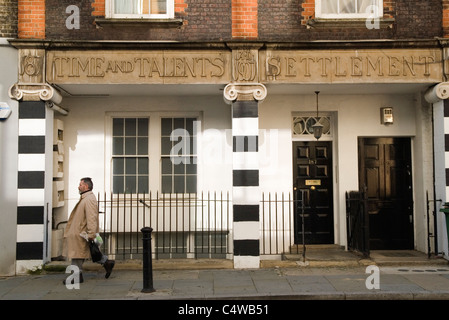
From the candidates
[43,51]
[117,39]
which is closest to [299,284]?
[117,39]

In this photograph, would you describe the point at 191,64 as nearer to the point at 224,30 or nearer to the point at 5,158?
the point at 224,30

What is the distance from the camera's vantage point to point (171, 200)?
10789mm

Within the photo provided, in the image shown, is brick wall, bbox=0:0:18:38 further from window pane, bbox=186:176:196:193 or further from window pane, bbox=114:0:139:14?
window pane, bbox=186:176:196:193

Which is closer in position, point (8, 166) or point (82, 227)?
point (82, 227)

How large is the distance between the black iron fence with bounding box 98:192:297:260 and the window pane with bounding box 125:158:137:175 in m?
0.56

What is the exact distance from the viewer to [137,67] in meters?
9.58

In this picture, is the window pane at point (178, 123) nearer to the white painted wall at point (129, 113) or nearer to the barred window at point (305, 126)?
the white painted wall at point (129, 113)

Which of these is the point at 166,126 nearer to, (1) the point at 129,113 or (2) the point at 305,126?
(1) the point at 129,113

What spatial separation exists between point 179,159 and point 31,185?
10.6 feet

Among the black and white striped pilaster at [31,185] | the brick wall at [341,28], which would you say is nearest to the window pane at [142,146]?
the black and white striped pilaster at [31,185]

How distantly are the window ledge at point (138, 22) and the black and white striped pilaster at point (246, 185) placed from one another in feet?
6.68

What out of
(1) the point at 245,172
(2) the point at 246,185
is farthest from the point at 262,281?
(1) the point at 245,172

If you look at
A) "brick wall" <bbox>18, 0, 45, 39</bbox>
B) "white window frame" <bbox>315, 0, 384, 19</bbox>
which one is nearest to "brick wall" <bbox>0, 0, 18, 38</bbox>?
"brick wall" <bbox>18, 0, 45, 39</bbox>

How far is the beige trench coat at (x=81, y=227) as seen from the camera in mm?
8414
